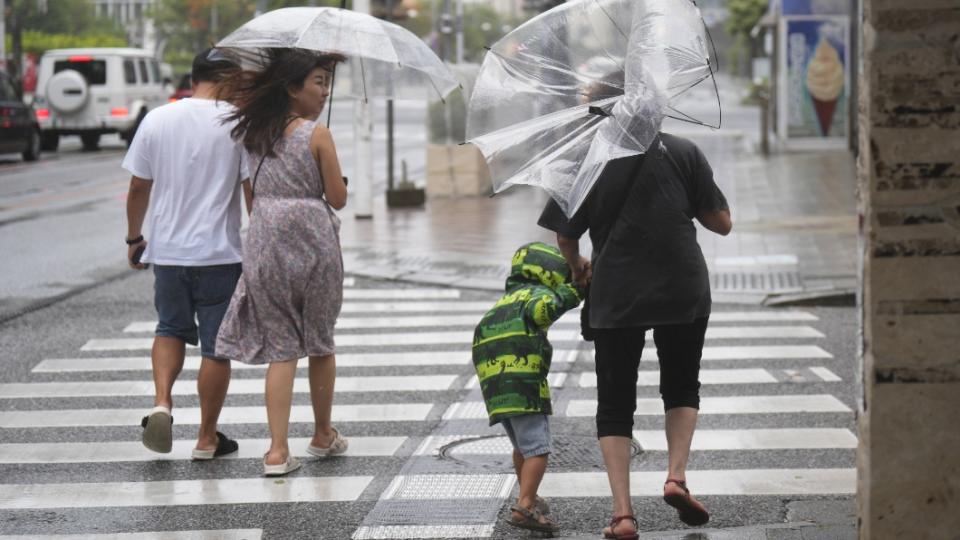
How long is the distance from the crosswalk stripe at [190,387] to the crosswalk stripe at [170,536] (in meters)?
2.73

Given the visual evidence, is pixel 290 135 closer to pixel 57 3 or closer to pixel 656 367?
pixel 656 367

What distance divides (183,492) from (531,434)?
1.58m

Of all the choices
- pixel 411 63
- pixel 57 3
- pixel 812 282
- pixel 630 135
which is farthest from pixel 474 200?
pixel 57 3

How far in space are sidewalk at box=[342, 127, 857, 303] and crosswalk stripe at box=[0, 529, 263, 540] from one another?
6.95 m

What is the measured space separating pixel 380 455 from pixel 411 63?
177cm

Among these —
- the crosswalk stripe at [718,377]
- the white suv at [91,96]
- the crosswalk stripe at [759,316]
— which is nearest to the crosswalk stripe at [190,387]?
the crosswalk stripe at [718,377]

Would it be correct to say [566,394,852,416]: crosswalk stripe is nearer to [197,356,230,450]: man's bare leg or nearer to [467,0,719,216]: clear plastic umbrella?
[197,356,230,450]: man's bare leg

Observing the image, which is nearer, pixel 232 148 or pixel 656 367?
pixel 232 148

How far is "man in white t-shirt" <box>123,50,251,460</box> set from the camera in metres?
6.52

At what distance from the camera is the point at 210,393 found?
21.7ft

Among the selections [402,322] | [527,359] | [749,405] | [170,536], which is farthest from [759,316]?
[170,536]

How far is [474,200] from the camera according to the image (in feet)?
67.3

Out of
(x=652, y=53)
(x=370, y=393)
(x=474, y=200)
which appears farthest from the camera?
(x=474, y=200)

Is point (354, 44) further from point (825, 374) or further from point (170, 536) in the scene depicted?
point (825, 374)
